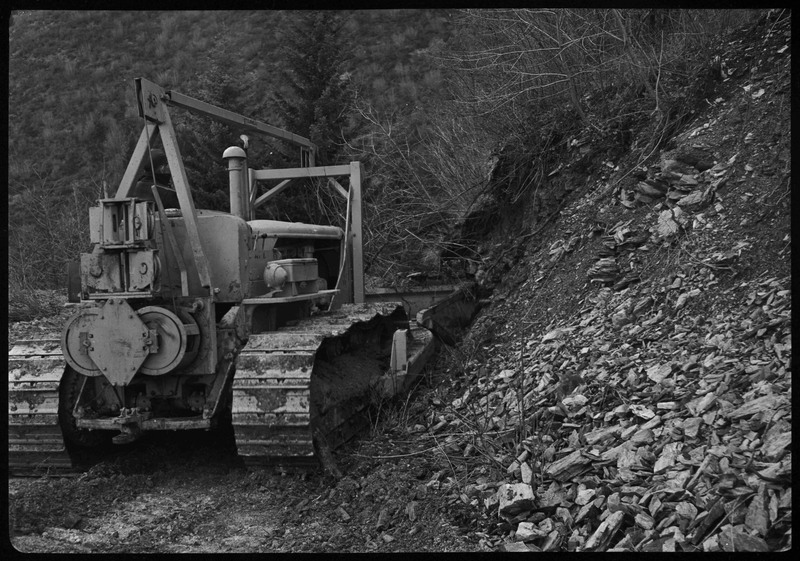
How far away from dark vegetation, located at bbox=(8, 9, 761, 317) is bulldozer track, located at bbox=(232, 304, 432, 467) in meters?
1.69

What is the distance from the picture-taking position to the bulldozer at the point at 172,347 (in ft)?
16.9

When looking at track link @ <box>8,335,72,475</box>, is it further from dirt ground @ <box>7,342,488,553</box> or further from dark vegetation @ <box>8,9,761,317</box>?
dark vegetation @ <box>8,9,761,317</box>

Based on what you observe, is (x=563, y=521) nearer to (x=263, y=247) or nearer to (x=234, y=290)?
(x=234, y=290)

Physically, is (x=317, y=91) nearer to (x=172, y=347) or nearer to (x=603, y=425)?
(x=172, y=347)

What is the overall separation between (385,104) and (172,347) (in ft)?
44.6

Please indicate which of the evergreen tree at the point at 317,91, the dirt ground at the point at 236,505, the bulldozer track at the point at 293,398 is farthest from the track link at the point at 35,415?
the evergreen tree at the point at 317,91

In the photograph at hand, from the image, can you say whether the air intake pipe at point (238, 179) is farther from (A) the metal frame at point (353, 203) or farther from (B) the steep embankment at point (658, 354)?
(B) the steep embankment at point (658, 354)

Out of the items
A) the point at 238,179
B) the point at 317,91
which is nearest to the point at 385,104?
the point at 317,91

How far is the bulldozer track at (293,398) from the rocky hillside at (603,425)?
225mm

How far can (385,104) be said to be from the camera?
18.1 meters

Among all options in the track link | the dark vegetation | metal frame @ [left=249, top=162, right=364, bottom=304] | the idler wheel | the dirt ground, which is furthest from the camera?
the dark vegetation

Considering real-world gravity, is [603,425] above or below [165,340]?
below

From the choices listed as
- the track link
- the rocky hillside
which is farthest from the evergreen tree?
the track link

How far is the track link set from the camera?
5453mm
